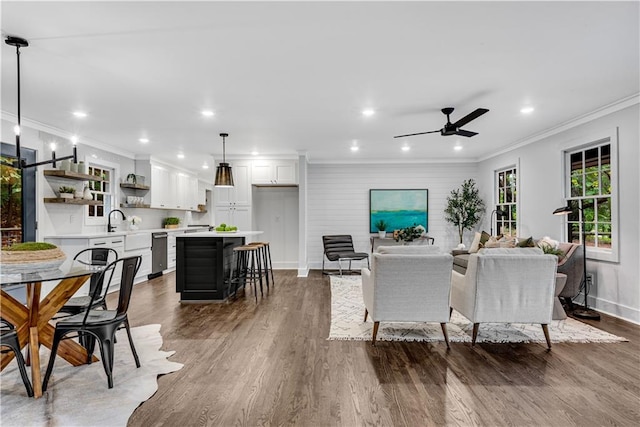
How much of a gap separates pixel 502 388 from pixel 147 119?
16.1ft

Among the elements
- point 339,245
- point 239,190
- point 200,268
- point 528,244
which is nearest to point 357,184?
point 339,245

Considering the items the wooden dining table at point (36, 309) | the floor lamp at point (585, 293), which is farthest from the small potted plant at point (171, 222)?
the floor lamp at point (585, 293)

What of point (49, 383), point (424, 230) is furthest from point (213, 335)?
point (424, 230)

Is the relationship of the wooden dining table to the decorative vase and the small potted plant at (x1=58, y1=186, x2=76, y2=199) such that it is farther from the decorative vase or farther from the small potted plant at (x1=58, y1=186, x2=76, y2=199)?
the decorative vase

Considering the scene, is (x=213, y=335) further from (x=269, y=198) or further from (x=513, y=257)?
(x=269, y=198)

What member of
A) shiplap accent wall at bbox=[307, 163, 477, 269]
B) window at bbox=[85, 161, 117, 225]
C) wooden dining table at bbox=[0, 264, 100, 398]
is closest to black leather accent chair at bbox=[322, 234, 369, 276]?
shiplap accent wall at bbox=[307, 163, 477, 269]

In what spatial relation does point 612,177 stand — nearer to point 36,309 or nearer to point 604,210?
point 604,210

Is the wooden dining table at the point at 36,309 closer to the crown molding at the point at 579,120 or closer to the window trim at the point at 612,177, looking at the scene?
the window trim at the point at 612,177

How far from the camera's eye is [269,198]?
8.37 meters

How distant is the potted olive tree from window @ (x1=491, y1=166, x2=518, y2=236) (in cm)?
44

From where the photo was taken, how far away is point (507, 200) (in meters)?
7.11

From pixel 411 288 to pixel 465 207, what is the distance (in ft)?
17.3

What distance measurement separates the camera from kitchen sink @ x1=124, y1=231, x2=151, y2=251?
613 cm

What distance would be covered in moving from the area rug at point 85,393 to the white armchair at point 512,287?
262cm
